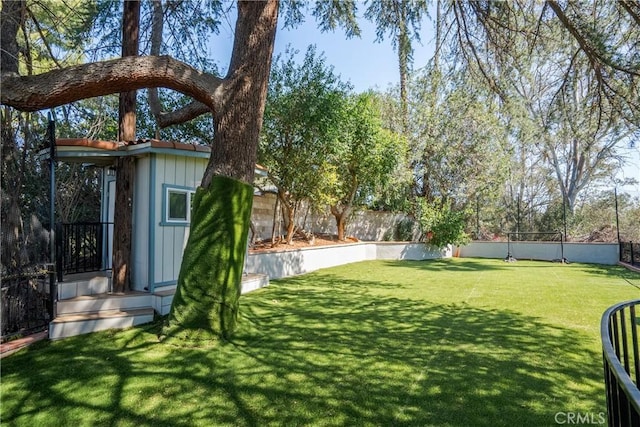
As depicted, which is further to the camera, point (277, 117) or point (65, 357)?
point (277, 117)

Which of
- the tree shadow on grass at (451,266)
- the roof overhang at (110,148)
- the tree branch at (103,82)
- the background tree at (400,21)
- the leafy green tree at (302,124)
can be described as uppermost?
the background tree at (400,21)

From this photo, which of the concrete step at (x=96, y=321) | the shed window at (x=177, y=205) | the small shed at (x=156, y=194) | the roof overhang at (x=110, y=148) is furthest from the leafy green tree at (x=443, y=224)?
the concrete step at (x=96, y=321)

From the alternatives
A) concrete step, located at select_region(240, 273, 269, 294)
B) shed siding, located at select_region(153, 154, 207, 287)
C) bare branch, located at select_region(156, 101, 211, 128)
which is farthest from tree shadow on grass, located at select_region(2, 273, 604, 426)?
bare branch, located at select_region(156, 101, 211, 128)

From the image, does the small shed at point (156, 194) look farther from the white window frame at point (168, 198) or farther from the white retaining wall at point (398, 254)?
the white retaining wall at point (398, 254)

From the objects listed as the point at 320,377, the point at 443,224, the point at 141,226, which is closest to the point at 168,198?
the point at 141,226

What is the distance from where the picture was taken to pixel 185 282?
436 cm

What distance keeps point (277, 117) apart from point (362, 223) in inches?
299

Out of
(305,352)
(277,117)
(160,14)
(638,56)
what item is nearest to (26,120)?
(160,14)

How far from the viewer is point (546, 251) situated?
16062 mm

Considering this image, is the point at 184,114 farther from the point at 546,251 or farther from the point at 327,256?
the point at 546,251

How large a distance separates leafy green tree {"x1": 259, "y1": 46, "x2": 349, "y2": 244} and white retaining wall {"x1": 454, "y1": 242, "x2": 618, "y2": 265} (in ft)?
33.7

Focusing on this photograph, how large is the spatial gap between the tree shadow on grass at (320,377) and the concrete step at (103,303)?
2.45ft

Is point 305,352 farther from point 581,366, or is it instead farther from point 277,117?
point 277,117

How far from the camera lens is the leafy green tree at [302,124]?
30.6ft
